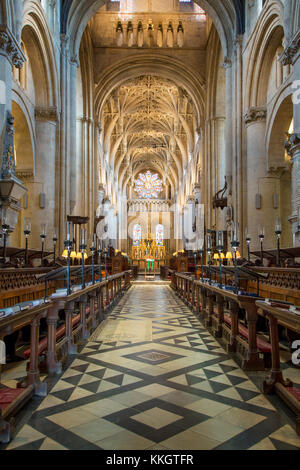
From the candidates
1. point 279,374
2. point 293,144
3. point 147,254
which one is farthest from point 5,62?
point 147,254

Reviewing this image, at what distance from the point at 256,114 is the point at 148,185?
3193 cm

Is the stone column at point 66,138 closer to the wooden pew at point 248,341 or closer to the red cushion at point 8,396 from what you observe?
the wooden pew at point 248,341

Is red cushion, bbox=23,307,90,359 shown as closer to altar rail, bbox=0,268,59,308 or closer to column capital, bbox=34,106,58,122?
altar rail, bbox=0,268,59,308

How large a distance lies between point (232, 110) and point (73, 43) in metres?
7.07

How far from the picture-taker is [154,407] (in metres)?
2.88

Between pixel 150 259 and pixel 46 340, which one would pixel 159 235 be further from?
pixel 46 340

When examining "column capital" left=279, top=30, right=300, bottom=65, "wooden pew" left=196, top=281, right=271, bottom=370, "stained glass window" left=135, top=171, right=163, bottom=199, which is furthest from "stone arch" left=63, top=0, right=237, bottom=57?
"stained glass window" left=135, top=171, right=163, bottom=199

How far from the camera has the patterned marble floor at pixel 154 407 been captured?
2332 millimetres

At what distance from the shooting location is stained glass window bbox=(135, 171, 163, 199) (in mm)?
43531

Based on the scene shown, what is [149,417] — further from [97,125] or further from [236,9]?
[97,125]

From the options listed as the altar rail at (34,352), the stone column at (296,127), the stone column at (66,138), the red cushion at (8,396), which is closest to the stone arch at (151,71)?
the stone column at (66,138)

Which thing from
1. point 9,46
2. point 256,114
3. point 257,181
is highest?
point 256,114

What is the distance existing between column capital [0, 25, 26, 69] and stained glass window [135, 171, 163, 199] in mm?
35506

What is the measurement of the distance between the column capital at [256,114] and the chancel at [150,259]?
64mm
